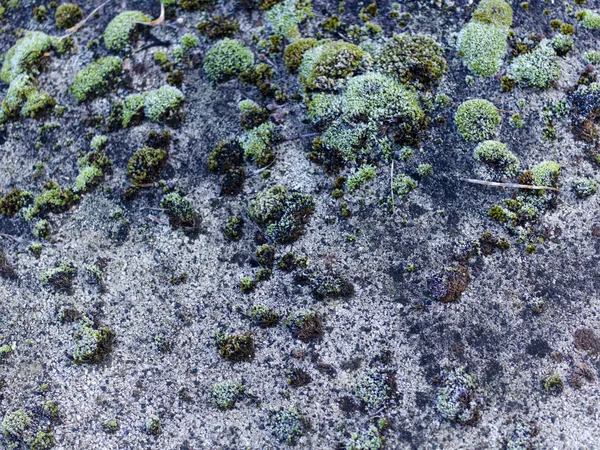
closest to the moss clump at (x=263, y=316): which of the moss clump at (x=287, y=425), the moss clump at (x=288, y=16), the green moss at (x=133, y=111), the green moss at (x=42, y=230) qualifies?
the moss clump at (x=287, y=425)

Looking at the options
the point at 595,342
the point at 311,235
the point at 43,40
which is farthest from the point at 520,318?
the point at 43,40

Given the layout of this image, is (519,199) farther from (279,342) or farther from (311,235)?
(279,342)

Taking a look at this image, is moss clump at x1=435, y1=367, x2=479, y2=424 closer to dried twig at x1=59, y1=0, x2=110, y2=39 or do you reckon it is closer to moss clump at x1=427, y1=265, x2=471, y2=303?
moss clump at x1=427, y1=265, x2=471, y2=303

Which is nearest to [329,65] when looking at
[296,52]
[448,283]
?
[296,52]

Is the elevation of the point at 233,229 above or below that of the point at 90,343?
above

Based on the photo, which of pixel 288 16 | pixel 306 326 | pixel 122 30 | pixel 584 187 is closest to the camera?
pixel 306 326

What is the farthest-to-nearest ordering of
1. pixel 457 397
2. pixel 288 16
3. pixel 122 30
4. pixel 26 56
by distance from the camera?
pixel 26 56
pixel 122 30
pixel 288 16
pixel 457 397

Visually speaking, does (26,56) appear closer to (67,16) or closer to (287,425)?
(67,16)
